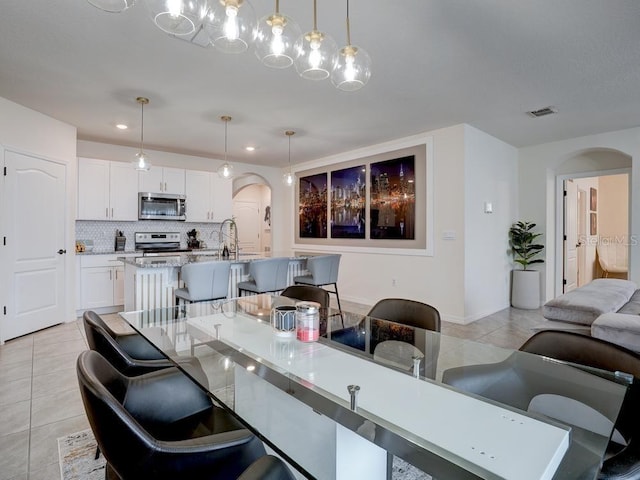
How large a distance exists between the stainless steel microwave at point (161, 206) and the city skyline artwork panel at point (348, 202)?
265cm

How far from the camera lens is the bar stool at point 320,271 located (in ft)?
14.0

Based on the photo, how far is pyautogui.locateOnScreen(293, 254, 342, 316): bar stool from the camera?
427 centimetres

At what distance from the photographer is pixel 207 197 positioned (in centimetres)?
620

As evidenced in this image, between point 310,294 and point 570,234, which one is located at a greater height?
point 570,234

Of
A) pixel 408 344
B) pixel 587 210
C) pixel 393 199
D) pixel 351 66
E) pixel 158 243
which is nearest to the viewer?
pixel 408 344

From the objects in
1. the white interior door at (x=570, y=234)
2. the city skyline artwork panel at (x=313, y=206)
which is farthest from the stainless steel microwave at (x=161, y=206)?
the white interior door at (x=570, y=234)

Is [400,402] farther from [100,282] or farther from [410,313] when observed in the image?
[100,282]

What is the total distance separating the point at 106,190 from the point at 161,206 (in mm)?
801

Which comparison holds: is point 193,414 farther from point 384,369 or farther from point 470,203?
point 470,203

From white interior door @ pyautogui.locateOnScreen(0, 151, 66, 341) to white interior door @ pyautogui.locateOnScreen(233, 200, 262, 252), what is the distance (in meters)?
4.85

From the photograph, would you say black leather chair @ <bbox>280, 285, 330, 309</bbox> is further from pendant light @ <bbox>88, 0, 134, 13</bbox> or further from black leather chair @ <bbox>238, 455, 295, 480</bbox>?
pendant light @ <bbox>88, 0, 134, 13</bbox>

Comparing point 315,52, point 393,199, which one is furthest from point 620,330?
point 393,199

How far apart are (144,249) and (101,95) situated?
2.73 metres

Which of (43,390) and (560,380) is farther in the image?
(43,390)
